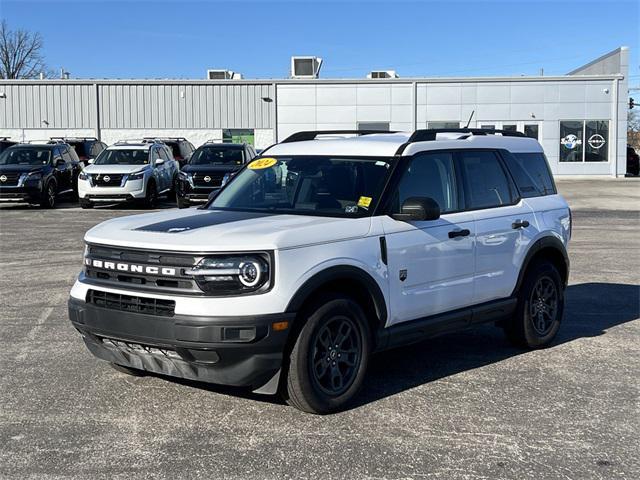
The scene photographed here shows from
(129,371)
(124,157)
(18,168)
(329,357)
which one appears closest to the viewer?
(329,357)

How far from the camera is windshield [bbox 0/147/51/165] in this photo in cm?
2258

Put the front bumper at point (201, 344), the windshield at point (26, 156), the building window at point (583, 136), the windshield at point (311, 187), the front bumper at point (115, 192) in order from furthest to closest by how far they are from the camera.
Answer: the building window at point (583, 136) < the windshield at point (26, 156) < the front bumper at point (115, 192) < the windshield at point (311, 187) < the front bumper at point (201, 344)

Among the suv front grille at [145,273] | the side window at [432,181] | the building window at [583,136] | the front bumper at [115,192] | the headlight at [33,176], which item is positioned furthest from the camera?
the building window at [583,136]

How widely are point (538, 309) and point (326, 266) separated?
2.87 meters

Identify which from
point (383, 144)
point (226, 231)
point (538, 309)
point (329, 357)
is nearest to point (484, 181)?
point (383, 144)

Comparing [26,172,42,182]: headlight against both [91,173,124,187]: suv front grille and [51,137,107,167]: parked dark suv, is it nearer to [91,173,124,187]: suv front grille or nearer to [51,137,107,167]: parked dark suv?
[91,173,124,187]: suv front grille

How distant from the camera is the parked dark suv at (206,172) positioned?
20516mm

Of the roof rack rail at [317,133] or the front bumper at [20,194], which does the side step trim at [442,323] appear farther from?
the front bumper at [20,194]

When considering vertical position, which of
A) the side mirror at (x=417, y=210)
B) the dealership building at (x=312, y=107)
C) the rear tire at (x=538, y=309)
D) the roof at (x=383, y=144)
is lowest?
the rear tire at (x=538, y=309)

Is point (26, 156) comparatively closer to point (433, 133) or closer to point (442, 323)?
point (433, 133)

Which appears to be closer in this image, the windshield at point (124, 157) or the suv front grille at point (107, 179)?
the suv front grille at point (107, 179)

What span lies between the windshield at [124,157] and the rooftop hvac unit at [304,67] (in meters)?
17.3

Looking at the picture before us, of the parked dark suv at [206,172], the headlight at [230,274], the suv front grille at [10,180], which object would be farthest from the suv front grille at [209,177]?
the headlight at [230,274]

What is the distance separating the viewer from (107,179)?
2167 cm
